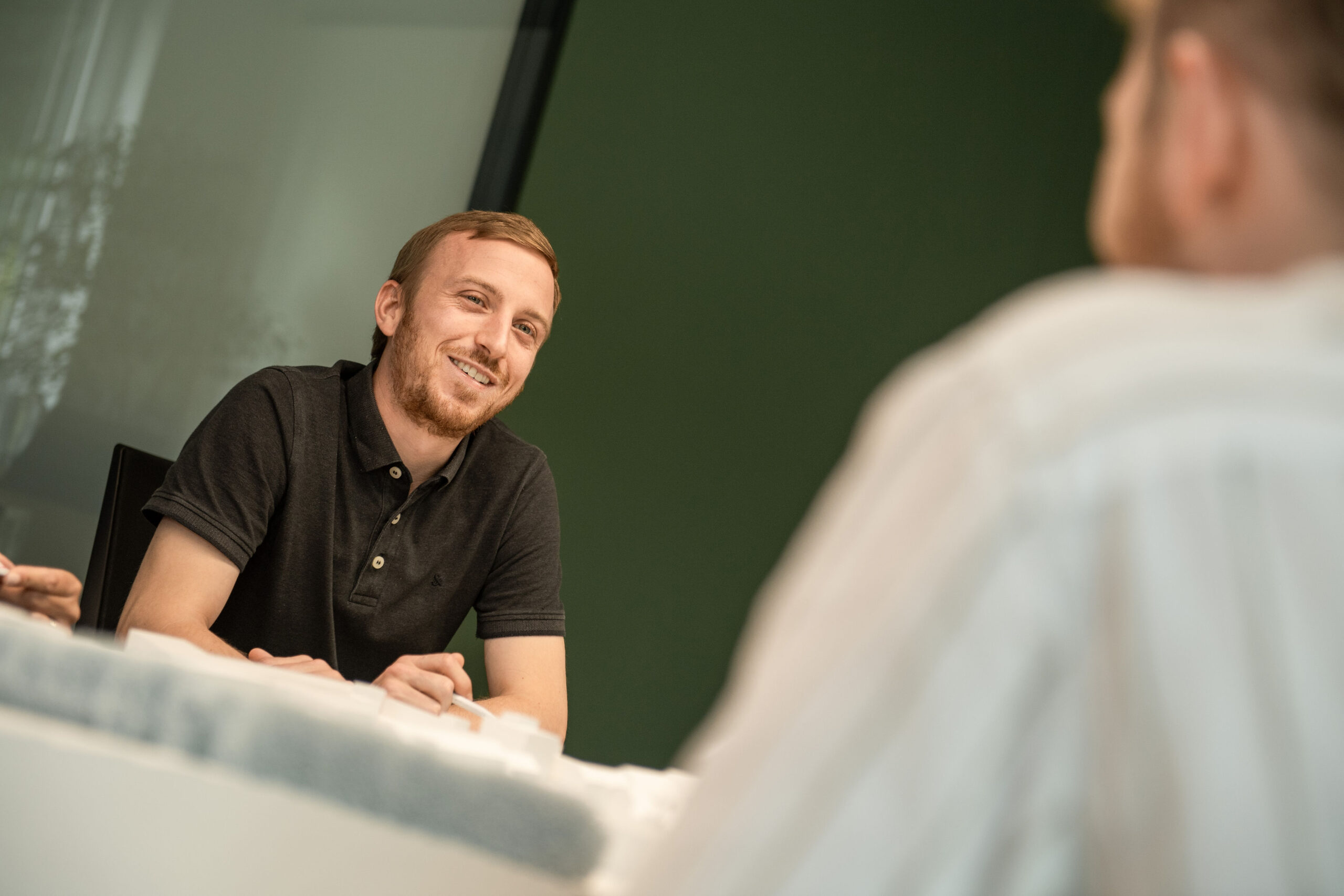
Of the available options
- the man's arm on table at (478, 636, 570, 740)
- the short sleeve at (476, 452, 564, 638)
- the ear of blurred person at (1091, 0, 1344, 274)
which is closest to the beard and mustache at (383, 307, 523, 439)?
the short sleeve at (476, 452, 564, 638)

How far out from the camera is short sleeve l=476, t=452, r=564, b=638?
1.57 m

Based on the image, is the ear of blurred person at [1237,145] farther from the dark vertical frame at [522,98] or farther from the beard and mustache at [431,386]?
the dark vertical frame at [522,98]

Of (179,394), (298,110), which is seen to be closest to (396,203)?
(298,110)

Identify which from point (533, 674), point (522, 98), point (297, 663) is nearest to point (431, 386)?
point (533, 674)

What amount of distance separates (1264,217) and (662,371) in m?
2.08

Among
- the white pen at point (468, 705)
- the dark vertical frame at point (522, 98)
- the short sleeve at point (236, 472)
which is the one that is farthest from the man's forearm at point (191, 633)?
the dark vertical frame at point (522, 98)

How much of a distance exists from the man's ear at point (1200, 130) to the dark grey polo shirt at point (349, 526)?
1.17m

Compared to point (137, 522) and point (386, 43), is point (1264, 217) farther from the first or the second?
point (386, 43)

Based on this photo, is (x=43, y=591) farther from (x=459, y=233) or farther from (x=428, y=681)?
(x=459, y=233)

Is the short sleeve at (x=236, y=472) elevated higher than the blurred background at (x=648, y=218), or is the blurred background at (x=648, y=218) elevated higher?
the blurred background at (x=648, y=218)

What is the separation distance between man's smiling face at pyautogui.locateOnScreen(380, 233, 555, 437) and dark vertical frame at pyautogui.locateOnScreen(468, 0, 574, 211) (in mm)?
940

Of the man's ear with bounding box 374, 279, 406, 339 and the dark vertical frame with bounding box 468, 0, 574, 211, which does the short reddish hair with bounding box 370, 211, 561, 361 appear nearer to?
the man's ear with bounding box 374, 279, 406, 339

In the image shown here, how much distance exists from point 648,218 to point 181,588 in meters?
1.56

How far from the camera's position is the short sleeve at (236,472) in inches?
50.7
